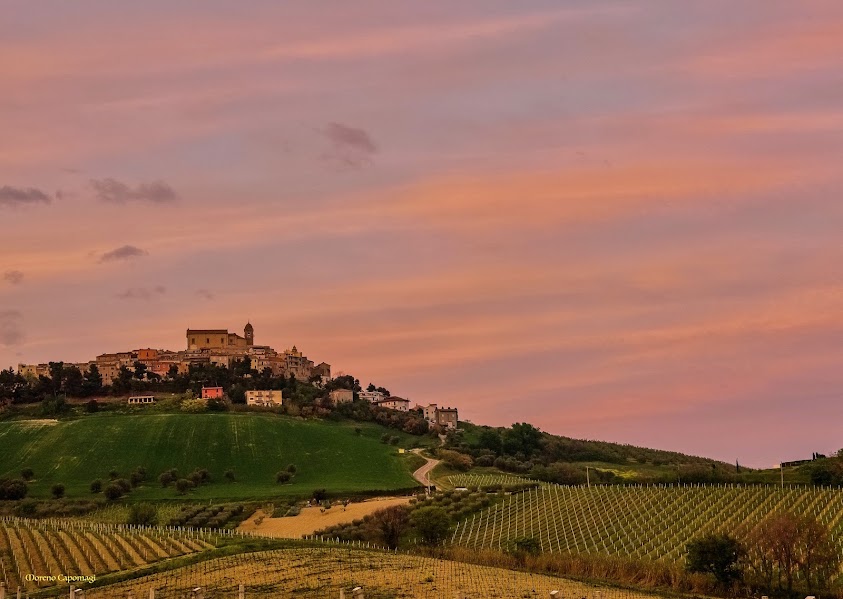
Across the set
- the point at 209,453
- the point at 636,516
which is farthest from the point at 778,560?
the point at 209,453

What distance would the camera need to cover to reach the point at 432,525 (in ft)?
263

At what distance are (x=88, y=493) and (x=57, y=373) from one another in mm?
72275

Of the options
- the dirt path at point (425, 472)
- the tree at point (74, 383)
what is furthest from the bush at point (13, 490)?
the tree at point (74, 383)

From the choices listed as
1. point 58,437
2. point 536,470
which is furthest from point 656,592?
point 58,437

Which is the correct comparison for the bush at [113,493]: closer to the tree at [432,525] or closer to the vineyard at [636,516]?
the vineyard at [636,516]

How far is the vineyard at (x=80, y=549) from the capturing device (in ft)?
203

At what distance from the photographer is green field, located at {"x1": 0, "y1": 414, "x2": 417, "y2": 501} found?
131 m

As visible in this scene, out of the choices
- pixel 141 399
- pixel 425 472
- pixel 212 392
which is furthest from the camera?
pixel 212 392

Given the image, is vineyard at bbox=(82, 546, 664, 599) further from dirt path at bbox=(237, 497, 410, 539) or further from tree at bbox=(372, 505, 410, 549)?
dirt path at bbox=(237, 497, 410, 539)

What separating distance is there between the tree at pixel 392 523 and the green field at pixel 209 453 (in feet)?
98.6

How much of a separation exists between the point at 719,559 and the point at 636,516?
25756mm

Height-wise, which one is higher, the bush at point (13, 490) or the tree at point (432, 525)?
the bush at point (13, 490)

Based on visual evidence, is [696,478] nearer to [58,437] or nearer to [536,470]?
[536,470]

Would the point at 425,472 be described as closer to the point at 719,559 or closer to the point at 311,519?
the point at 311,519
